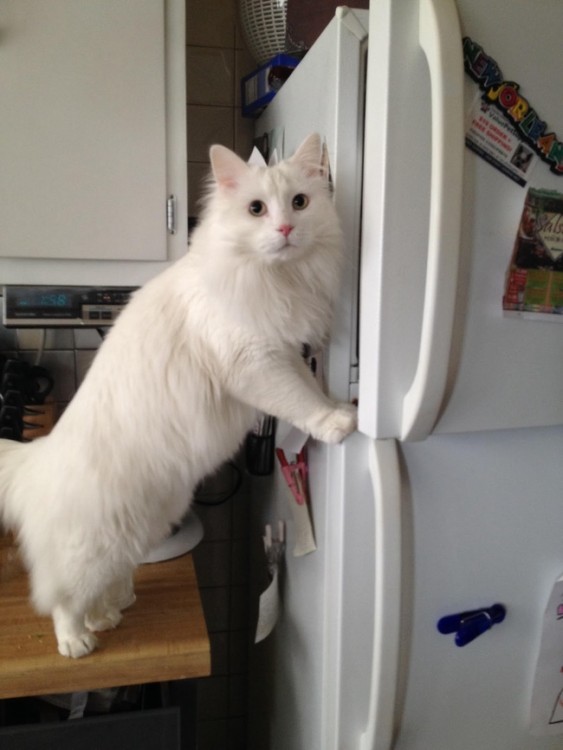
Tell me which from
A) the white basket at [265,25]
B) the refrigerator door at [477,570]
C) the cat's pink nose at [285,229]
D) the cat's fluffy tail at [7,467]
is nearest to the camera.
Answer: the cat's pink nose at [285,229]

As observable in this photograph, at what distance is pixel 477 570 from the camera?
98cm

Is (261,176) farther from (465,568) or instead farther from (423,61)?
(465,568)

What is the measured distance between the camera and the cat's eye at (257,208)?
2.81ft

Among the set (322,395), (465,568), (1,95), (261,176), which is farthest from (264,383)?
(1,95)

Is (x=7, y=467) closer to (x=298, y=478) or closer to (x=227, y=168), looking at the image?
(x=298, y=478)

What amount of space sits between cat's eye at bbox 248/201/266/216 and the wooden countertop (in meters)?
0.72

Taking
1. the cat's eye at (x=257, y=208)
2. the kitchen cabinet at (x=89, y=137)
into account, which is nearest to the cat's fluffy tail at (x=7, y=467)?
the kitchen cabinet at (x=89, y=137)

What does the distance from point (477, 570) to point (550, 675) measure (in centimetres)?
28

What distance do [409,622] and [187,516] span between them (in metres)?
0.61

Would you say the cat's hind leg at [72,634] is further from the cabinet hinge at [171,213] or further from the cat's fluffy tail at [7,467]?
the cabinet hinge at [171,213]

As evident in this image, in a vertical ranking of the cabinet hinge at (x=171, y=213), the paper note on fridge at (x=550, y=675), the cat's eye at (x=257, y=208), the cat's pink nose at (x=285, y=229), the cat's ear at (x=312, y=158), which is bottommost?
the paper note on fridge at (x=550, y=675)

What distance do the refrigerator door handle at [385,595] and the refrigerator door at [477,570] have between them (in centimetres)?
4

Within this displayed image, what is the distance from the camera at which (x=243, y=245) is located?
85 centimetres

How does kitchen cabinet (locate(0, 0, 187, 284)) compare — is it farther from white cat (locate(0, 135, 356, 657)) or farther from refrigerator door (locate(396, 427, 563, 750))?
refrigerator door (locate(396, 427, 563, 750))
